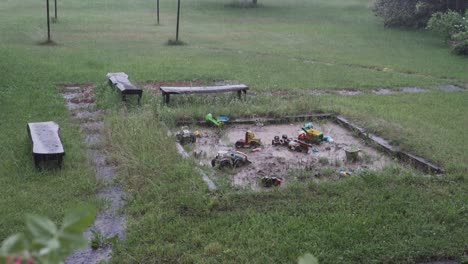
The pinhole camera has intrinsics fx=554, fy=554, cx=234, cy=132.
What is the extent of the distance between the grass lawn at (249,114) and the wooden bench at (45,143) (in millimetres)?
152

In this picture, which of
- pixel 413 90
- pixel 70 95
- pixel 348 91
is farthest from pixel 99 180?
pixel 413 90

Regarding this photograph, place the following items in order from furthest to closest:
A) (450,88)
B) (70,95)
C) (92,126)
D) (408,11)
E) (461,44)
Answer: (408,11), (461,44), (450,88), (70,95), (92,126)

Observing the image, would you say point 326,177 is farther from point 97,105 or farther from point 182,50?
point 182,50

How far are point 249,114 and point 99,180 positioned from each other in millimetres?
3016

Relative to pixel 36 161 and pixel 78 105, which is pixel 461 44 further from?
pixel 36 161

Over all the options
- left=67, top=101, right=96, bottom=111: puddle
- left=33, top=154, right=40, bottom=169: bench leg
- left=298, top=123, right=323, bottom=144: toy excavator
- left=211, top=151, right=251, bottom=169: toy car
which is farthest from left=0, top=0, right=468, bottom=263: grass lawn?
left=298, top=123, right=323, bottom=144: toy excavator

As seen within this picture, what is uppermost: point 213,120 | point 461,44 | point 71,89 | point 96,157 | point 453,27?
point 453,27

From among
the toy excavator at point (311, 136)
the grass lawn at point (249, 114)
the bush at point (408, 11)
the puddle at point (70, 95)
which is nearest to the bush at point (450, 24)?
the grass lawn at point (249, 114)

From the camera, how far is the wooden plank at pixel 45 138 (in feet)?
17.9

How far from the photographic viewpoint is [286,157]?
244 inches

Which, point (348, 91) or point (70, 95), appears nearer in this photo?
point (70, 95)

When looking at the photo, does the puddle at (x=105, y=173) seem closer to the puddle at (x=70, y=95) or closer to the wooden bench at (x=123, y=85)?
the wooden bench at (x=123, y=85)

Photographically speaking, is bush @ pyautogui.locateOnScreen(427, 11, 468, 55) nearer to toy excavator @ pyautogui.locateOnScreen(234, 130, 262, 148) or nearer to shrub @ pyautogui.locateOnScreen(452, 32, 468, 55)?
shrub @ pyautogui.locateOnScreen(452, 32, 468, 55)

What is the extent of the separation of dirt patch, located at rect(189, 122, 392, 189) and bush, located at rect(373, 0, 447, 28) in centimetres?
1385
